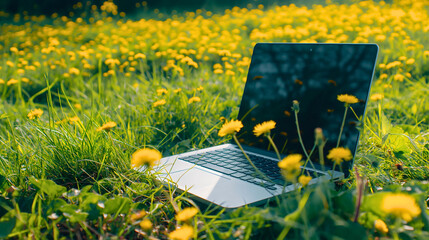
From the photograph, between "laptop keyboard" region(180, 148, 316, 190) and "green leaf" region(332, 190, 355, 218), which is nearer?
"green leaf" region(332, 190, 355, 218)

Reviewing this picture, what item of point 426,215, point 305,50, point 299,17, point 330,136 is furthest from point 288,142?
point 299,17

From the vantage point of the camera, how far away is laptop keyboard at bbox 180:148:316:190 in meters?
1.17

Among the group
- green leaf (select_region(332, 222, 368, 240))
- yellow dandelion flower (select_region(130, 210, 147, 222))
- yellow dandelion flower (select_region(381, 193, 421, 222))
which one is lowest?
yellow dandelion flower (select_region(130, 210, 147, 222))

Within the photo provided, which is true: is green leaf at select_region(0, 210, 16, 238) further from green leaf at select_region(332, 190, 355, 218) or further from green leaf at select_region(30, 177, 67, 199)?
green leaf at select_region(332, 190, 355, 218)

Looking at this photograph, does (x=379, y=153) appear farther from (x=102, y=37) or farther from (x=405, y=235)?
(x=102, y=37)

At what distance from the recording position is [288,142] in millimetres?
1496

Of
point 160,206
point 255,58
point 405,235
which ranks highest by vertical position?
point 255,58

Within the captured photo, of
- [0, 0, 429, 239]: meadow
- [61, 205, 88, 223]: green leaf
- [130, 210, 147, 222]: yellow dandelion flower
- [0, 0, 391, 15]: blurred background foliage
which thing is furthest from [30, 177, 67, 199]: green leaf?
[0, 0, 391, 15]: blurred background foliage

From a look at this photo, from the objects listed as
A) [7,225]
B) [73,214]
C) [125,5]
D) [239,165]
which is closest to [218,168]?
[239,165]

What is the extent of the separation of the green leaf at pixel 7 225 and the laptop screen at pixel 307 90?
39.4 inches

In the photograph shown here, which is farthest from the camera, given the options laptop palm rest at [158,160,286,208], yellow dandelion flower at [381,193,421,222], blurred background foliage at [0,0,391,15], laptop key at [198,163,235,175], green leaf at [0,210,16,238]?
blurred background foliage at [0,0,391,15]

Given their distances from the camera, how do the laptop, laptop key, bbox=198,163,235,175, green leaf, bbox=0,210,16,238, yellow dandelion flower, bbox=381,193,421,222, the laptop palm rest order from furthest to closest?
1. laptop key, bbox=198,163,235,175
2. the laptop
3. the laptop palm rest
4. green leaf, bbox=0,210,16,238
5. yellow dandelion flower, bbox=381,193,421,222

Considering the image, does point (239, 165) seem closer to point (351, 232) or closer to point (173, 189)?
point (173, 189)

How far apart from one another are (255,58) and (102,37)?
4.30 meters
